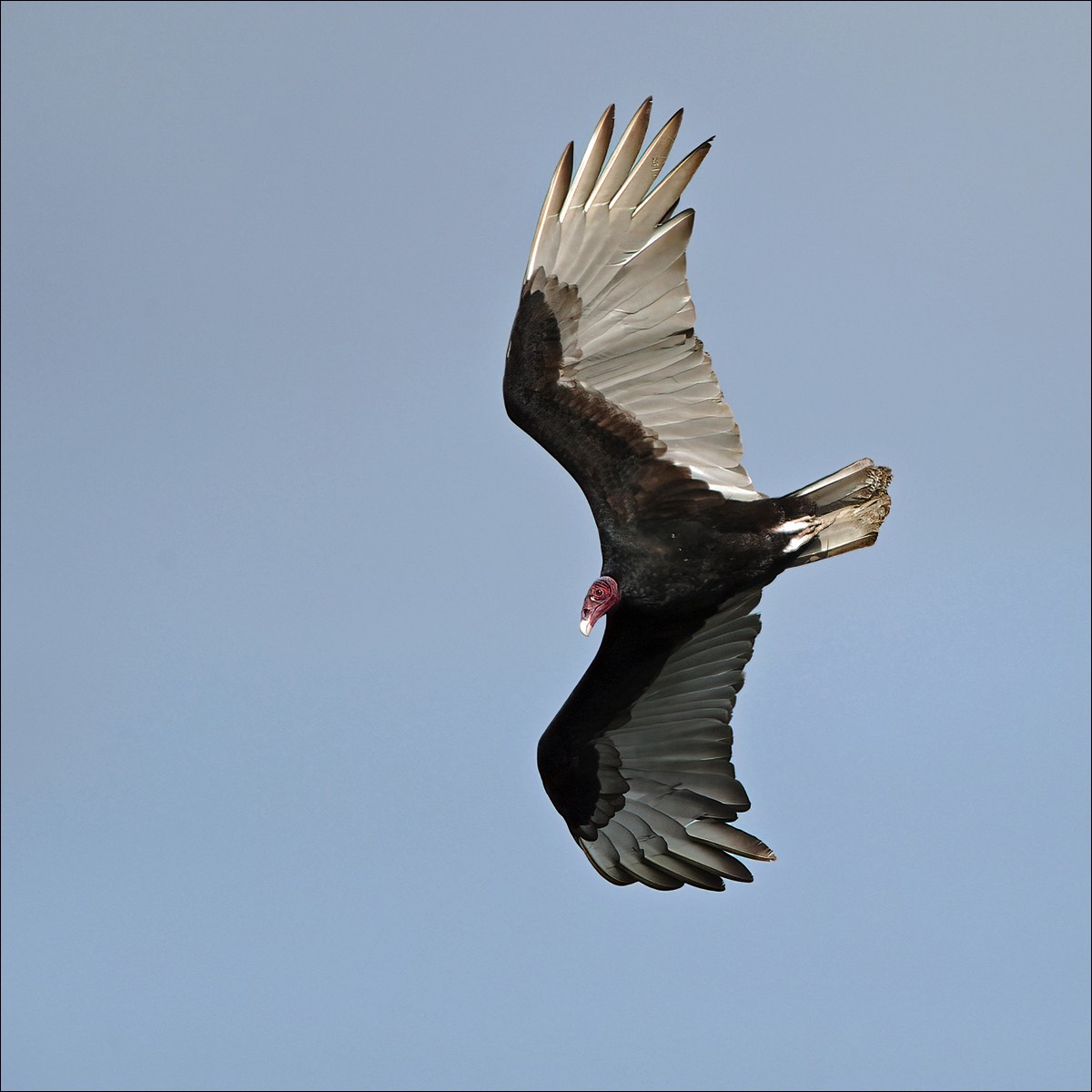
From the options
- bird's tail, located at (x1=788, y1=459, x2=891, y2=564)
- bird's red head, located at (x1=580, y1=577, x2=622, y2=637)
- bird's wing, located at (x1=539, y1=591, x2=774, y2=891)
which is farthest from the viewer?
bird's wing, located at (x1=539, y1=591, x2=774, y2=891)

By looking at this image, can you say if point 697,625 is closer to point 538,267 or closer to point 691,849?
point 691,849

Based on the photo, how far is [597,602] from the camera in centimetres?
863

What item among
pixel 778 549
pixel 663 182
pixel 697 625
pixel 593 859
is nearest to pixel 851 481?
pixel 778 549

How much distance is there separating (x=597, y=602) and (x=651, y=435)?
1001 mm

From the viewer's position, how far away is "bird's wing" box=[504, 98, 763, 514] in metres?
8.77

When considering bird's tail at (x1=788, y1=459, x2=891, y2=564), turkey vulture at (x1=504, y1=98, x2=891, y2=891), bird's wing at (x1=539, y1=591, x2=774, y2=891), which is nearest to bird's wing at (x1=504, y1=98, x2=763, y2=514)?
turkey vulture at (x1=504, y1=98, x2=891, y2=891)

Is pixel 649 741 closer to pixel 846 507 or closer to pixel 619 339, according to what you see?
pixel 846 507

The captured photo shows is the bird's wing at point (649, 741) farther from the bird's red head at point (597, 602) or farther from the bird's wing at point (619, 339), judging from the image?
the bird's wing at point (619, 339)

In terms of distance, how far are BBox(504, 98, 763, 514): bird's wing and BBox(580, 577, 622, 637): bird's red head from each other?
50 centimetres

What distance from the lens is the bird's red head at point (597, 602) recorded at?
338 inches

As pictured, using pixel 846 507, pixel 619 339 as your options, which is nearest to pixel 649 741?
pixel 846 507

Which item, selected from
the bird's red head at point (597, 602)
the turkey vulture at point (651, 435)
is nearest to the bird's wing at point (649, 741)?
the turkey vulture at point (651, 435)

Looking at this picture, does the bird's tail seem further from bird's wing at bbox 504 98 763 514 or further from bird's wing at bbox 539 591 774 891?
bird's wing at bbox 539 591 774 891

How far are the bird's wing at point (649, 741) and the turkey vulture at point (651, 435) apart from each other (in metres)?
0.05
